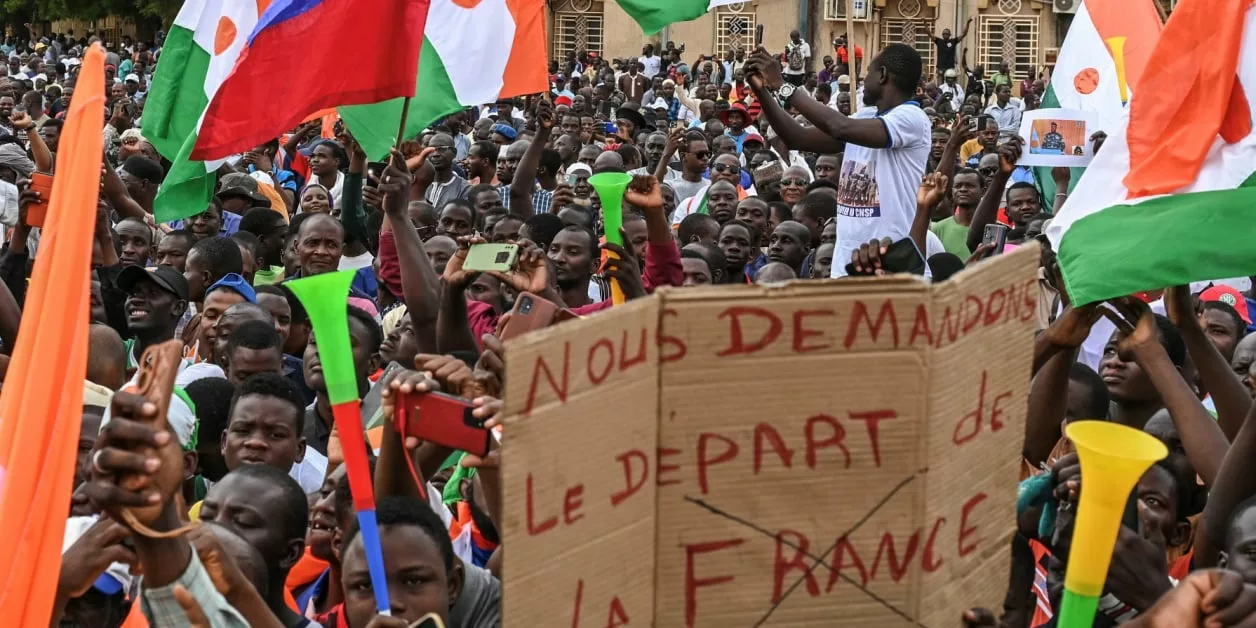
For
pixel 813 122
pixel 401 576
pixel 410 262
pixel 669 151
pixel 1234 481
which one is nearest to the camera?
pixel 401 576

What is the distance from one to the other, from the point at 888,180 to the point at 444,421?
13.2 ft

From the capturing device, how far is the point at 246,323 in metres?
5.46

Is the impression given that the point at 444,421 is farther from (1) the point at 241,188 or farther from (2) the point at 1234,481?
(1) the point at 241,188

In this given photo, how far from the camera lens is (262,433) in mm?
4555

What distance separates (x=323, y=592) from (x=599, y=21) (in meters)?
32.7

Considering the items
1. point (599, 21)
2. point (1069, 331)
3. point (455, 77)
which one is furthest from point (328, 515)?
point (599, 21)

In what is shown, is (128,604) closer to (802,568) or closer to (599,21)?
(802,568)

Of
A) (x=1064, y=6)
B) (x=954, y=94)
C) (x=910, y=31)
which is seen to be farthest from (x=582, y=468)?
(x=910, y=31)

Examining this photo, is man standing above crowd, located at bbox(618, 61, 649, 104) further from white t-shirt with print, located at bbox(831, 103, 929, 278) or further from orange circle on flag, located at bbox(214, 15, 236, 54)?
white t-shirt with print, located at bbox(831, 103, 929, 278)

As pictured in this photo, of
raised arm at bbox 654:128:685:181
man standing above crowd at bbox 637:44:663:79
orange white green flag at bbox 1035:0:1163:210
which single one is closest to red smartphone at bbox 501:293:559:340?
orange white green flag at bbox 1035:0:1163:210

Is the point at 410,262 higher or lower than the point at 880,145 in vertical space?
lower

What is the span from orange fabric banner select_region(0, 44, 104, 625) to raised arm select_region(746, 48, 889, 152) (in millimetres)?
3879

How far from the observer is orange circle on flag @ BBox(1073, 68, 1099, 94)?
30.4 ft

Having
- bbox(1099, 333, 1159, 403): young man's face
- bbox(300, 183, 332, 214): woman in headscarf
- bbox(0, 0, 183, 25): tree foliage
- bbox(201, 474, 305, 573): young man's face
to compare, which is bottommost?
bbox(201, 474, 305, 573): young man's face
